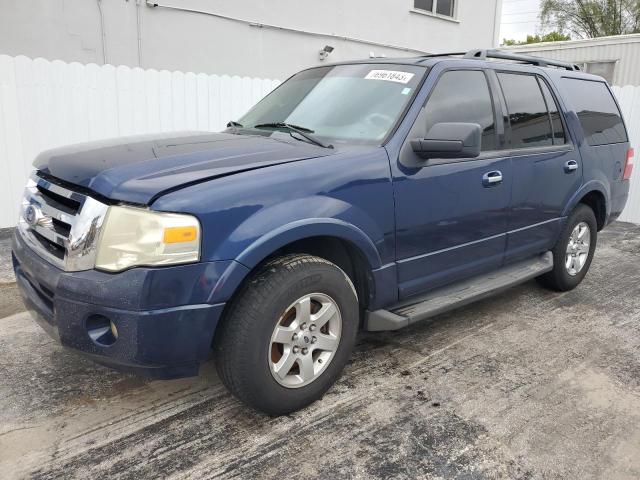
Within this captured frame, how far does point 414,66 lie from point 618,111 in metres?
2.74

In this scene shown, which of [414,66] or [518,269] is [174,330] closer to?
[414,66]

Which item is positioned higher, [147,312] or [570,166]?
[570,166]

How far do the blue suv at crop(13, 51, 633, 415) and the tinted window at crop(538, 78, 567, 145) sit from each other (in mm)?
20

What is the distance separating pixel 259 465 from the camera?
242 cm

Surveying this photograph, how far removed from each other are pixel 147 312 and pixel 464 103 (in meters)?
2.46

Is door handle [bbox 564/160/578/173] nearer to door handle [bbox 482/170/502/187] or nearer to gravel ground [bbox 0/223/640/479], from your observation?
door handle [bbox 482/170/502/187]

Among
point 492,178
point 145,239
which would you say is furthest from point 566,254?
point 145,239

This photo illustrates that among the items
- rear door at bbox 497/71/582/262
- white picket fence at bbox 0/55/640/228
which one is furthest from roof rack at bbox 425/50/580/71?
white picket fence at bbox 0/55/640/228

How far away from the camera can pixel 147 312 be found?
224cm

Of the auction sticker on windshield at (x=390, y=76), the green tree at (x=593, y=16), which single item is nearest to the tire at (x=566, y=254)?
the auction sticker on windshield at (x=390, y=76)

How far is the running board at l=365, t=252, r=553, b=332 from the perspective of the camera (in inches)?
122

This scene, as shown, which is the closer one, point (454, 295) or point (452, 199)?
point (452, 199)

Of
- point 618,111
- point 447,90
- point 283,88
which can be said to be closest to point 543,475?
point 447,90

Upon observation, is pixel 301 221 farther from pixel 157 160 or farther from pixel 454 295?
pixel 454 295
